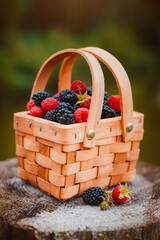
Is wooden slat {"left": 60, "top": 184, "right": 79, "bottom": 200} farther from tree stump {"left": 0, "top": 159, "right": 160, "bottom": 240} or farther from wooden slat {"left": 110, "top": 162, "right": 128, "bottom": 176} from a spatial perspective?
wooden slat {"left": 110, "top": 162, "right": 128, "bottom": 176}

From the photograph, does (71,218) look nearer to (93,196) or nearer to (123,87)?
(93,196)

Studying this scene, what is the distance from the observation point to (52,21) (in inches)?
126

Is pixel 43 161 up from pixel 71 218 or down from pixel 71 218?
up

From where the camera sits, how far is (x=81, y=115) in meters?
1.19

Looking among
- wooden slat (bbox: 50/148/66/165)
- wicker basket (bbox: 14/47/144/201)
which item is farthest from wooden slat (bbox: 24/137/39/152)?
wooden slat (bbox: 50/148/66/165)

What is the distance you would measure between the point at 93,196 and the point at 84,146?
0.75 ft

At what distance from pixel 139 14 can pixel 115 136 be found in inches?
102

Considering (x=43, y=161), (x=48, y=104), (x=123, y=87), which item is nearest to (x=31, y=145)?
(x=43, y=161)

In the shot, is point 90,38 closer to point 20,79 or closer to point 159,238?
point 20,79

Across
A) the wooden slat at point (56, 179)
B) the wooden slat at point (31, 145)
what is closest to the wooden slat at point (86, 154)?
the wooden slat at point (56, 179)

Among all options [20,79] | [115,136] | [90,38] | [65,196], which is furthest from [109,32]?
[65,196]

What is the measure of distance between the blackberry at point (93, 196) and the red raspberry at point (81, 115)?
31 centimetres

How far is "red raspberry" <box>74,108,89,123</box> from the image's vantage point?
118cm

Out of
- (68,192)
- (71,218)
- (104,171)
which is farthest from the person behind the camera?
(104,171)
